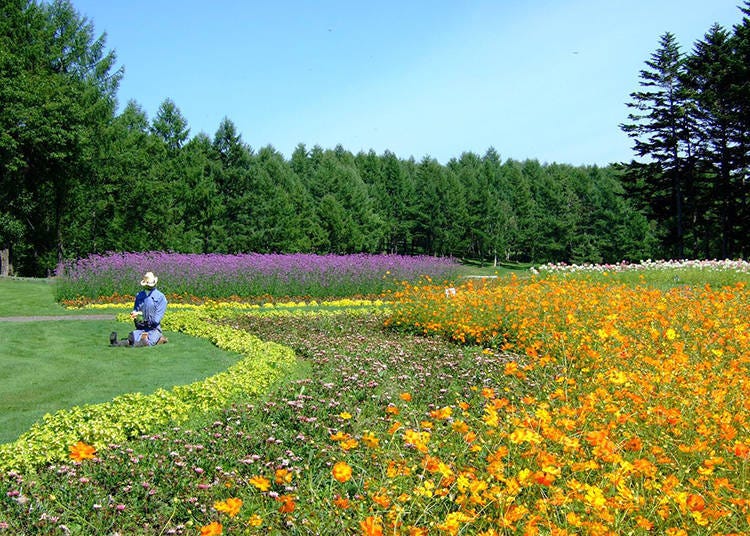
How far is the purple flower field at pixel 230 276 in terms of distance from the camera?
14117mm

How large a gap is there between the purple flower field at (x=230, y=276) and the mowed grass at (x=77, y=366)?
3433 millimetres

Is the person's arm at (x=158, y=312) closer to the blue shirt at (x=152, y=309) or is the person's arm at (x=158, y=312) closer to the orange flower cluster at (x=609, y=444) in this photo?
the blue shirt at (x=152, y=309)

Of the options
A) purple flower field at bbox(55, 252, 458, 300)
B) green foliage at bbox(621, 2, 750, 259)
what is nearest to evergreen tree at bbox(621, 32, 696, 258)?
green foliage at bbox(621, 2, 750, 259)

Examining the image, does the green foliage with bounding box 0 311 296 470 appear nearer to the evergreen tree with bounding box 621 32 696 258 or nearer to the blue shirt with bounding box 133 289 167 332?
the blue shirt with bounding box 133 289 167 332

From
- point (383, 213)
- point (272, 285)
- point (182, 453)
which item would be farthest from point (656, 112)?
point (182, 453)

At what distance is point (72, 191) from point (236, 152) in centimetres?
711

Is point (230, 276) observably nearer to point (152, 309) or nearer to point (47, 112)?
point (152, 309)

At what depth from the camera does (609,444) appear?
238cm

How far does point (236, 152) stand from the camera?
2722cm

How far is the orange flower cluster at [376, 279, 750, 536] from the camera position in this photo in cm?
228

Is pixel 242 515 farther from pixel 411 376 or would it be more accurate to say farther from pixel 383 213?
pixel 383 213

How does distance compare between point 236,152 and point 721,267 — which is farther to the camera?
point 236,152

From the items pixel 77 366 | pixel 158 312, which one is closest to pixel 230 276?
pixel 158 312

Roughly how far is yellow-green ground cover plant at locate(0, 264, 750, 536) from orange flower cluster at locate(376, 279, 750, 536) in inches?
0.6
